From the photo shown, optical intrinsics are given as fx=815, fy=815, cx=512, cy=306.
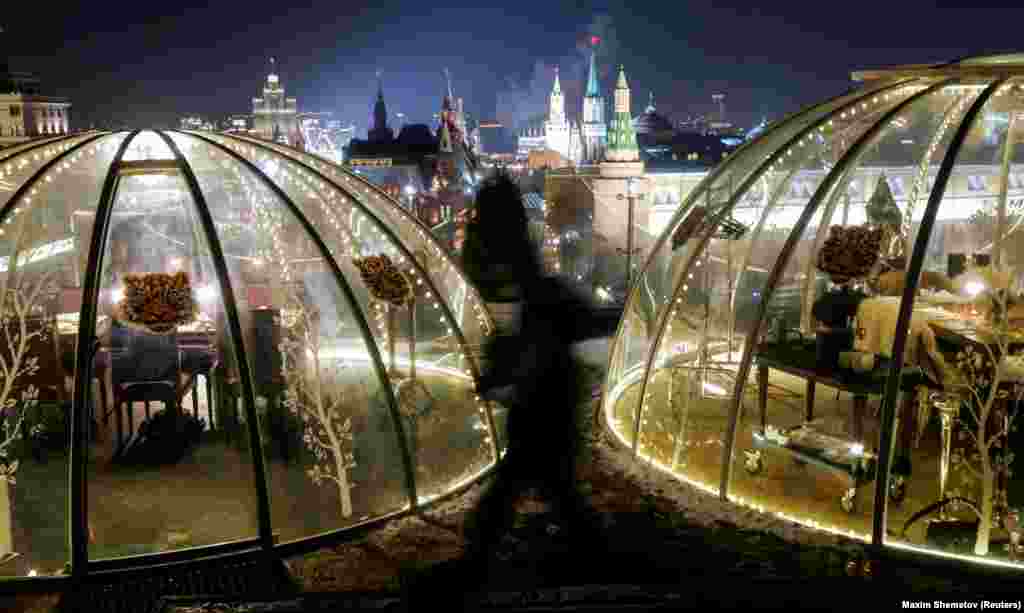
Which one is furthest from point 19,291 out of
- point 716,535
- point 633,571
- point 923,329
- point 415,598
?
point 923,329

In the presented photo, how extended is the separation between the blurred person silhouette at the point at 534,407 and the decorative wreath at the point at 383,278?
1.46m

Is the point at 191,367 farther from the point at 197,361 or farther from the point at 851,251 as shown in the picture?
the point at 851,251

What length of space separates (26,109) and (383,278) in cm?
8799

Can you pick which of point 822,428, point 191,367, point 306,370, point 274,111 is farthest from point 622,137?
point 274,111

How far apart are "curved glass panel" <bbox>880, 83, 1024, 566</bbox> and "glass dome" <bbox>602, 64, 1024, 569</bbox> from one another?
0.9 inches

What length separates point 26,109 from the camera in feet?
269

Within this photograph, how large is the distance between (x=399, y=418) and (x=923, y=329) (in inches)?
228

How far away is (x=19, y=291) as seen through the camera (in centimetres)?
909

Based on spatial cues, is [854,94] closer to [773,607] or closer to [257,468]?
[773,607]

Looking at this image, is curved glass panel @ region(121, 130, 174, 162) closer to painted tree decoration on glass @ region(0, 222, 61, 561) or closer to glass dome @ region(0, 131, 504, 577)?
glass dome @ region(0, 131, 504, 577)

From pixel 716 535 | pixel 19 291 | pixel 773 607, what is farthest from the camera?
pixel 19 291

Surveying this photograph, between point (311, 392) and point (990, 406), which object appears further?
point (311, 392)

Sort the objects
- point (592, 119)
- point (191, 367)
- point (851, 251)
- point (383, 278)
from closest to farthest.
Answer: point (851, 251) → point (383, 278) → point (191, 367) → point (592, 119)

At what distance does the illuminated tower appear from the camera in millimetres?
145250
